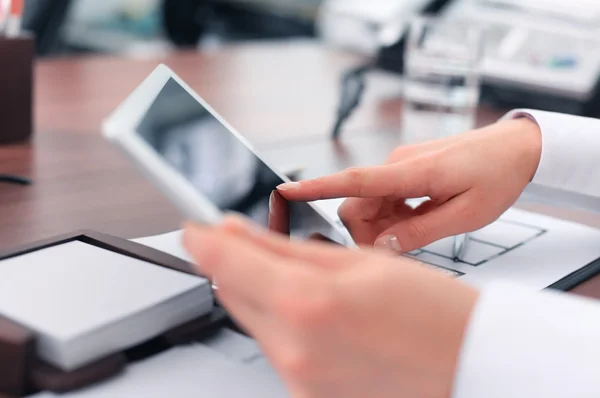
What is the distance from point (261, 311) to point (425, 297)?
76 millimetres

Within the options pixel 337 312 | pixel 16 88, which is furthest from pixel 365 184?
pixel 16 88

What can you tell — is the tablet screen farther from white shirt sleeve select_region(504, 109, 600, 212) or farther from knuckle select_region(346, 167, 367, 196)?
white shirt sleeve select_region(504, 109, 600, 212)

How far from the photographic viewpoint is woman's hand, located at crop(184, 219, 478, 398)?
0.32 m

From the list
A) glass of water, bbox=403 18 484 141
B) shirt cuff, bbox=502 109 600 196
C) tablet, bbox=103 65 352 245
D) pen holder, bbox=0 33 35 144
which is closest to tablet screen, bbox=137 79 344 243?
tablet, bbox=103 65 352 245

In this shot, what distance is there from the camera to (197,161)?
1.39 feet

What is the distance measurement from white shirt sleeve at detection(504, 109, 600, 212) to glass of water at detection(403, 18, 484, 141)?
0.42 metres

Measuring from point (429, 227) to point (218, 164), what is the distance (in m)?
0.20

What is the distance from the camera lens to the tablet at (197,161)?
357 mm

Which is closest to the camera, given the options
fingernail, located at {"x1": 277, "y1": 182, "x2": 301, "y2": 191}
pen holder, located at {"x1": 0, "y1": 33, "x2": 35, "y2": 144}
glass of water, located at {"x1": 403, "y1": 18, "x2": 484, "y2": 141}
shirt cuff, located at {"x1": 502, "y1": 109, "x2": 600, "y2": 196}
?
fingernail, located at {"x1": 277, "y1": 182, "x2": 301, "y2": 191}

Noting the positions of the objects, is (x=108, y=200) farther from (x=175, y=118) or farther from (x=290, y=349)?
(x=290, y=349)

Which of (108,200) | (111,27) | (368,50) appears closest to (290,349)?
(108,200)

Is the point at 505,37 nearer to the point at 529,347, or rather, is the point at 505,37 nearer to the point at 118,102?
the point at 118,102

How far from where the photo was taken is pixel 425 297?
34 centimetres

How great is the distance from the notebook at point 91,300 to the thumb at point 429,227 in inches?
6.9
